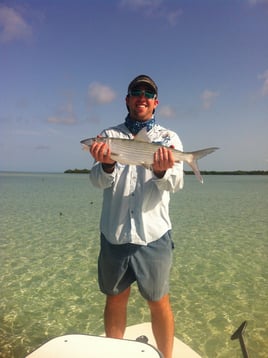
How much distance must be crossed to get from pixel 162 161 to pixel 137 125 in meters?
0.62

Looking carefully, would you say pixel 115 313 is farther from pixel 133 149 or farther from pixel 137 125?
pixel 137 125

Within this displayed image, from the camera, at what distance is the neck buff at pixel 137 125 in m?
3.50

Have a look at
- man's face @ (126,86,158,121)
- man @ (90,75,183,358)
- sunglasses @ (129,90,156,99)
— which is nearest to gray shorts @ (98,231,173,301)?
man @ (90,75,183,358)

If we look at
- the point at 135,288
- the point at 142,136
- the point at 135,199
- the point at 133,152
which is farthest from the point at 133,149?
the point at 135,288

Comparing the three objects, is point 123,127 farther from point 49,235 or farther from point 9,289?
point 49,235

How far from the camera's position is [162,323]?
11.3 ft

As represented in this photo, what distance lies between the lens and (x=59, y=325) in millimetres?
5641

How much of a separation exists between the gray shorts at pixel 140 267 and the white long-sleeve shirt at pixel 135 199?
101 mm

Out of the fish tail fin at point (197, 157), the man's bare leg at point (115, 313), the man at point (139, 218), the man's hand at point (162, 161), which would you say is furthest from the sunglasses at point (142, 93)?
the man's bare leg at point (115, 313)

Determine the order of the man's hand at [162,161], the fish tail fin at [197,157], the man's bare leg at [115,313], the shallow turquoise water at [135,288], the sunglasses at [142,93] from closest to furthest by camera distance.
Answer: the man's hand at [162,161] < the sunglasses at [142,93] < the man's bare leg at [115,313] < the fish tail fin at [197,157] < the shallow turquoise water at [135,288]

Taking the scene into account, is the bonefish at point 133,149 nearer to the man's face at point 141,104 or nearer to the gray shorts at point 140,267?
the man's face at point 141,104

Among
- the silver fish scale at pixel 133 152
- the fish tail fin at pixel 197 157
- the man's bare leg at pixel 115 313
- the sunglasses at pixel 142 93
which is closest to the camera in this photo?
the silver fish scale at pixel 133 152

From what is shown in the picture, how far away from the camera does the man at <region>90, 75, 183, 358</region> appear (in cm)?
328

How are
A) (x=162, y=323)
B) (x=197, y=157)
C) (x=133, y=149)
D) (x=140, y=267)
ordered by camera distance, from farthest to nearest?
(x=197, y=157)
(x=162, y=323)
(x=140, y=267)
(x=133, y=149)
